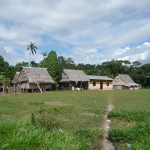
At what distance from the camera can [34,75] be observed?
38.5 m

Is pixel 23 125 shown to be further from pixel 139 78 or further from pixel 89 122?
pixel 139 78

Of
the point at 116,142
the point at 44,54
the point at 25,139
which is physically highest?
the point at 44,54

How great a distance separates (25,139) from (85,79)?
40330 millimetres

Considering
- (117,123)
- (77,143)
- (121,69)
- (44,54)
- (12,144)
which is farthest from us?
(121,69)

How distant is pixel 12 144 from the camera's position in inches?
168

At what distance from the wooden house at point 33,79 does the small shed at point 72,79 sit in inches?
162

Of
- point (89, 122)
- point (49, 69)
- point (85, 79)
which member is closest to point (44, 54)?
point (49, 69)

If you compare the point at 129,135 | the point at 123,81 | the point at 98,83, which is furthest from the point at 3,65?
the point at 129,135

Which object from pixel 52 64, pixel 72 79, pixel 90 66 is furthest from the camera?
pixel 90 66

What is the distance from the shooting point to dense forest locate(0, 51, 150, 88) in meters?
43.6

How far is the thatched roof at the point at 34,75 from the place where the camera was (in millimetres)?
37703

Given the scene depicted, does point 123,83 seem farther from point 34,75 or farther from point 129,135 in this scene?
point 129,135

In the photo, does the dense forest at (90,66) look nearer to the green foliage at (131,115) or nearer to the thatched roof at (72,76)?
the thatched roof at (72,76)

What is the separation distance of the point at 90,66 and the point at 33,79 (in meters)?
39.2
